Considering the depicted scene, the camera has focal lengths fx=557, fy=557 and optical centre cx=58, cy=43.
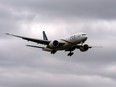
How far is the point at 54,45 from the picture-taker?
13012 cm

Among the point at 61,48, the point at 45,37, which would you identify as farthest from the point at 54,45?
the point at 45,37

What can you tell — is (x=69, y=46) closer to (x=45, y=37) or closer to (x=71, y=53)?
(x=71, y=53)

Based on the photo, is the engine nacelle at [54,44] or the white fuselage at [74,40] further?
the engine nacelle at [54,44]

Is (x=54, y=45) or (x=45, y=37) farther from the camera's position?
(x=45, y=37)

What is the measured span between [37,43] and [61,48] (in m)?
7.40

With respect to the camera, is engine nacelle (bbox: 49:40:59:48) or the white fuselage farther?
engine nacelle (bbox: 49:40:59:48)

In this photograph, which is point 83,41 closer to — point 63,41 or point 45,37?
point 63,41

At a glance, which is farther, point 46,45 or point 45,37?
point 45,37

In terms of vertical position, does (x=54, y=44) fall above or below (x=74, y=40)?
below

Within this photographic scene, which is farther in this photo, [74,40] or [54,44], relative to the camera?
[54,44]

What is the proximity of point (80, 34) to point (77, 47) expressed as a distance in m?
5.79

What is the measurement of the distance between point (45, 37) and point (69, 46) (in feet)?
77.6

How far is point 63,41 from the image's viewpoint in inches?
5143

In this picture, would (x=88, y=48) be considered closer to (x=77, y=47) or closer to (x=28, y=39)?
(x=77, y=47)
